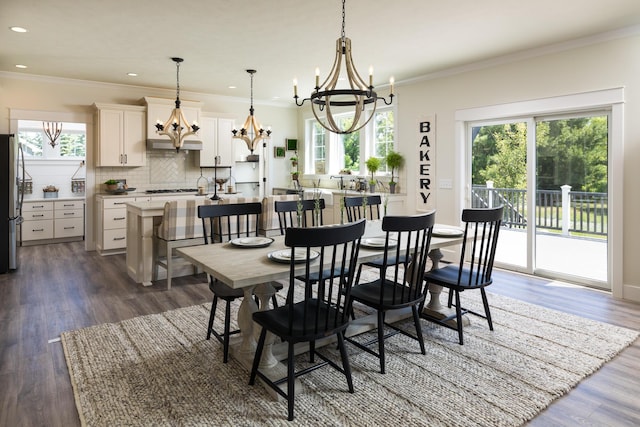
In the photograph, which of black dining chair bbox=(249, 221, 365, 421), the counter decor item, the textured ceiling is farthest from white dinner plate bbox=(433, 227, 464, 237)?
the counter decor item

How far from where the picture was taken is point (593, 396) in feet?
7.73

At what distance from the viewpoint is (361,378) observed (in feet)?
8.31

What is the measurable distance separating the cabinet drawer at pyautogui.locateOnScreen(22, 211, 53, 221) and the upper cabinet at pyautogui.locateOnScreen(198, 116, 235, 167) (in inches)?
107

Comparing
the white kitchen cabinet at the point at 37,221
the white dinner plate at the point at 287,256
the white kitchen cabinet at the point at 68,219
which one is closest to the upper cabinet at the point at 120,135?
the white kitchen cabinet at the point at 68,219

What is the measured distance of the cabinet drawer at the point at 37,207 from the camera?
704cm

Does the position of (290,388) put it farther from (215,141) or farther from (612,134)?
(215,141)

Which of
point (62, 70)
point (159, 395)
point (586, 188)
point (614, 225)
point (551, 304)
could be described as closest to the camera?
point (159, 395)

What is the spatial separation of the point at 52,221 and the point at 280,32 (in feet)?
18.3

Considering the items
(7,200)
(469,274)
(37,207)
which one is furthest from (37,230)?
(469,274)

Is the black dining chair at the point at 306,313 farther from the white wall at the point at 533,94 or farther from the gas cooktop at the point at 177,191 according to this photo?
the gas cooktop at the point at 177,191

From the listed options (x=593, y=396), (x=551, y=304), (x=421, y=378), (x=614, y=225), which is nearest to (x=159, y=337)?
(x=421, y=378)

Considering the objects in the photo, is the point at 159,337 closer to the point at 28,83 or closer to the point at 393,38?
the point at 393,38

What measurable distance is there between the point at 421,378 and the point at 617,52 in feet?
12.3

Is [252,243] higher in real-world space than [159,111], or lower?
lower
